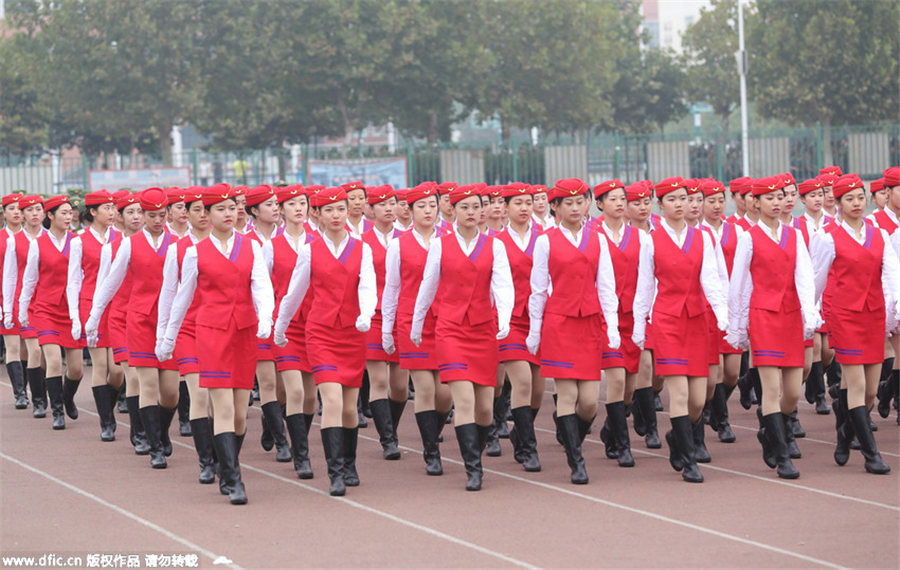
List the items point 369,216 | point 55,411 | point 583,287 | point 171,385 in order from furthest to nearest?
point 369,216, point 55,411, point 171,385, point 583,287

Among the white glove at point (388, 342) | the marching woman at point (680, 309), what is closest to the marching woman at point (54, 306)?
the white glove at point (388, 342)

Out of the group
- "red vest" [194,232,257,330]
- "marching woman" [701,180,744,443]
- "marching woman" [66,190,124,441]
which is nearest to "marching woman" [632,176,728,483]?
"marching woman" [701,180,744,443]

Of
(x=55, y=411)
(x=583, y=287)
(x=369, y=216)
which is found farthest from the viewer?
(x=369, y=216)

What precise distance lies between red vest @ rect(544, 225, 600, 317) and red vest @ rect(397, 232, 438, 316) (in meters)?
0.96

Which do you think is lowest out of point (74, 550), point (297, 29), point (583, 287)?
point (74, 550)

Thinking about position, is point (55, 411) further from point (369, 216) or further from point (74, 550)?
point (74, 550)

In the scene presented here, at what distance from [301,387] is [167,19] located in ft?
110

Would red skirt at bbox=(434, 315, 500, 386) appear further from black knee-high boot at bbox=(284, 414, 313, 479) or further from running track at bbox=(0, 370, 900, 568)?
black knee-high boot at bbox=(284, 414, 313, 479)

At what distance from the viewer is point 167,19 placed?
42.1 metres

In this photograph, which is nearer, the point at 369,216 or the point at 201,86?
the point at 369,216

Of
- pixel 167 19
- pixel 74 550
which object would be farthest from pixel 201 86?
pixel 74 550

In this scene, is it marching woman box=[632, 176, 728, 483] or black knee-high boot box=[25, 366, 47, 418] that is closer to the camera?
marching woman box=[632, 176, 728, 483]

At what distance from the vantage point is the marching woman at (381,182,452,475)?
10.1 meters

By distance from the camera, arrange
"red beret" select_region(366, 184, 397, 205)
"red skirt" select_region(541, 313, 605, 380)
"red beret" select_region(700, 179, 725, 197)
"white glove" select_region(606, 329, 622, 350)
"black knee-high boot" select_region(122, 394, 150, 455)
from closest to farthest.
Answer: "white glove" select_region(606, 329, 622, 350), "red skirt" select_region(541, 313, 605, 380), "black knee-high boot" select_region(122, 394, 150, 455), "red beret" select_region(700, 179, 725, 197), "red beret" select_region(366, 184, 397, 205)
